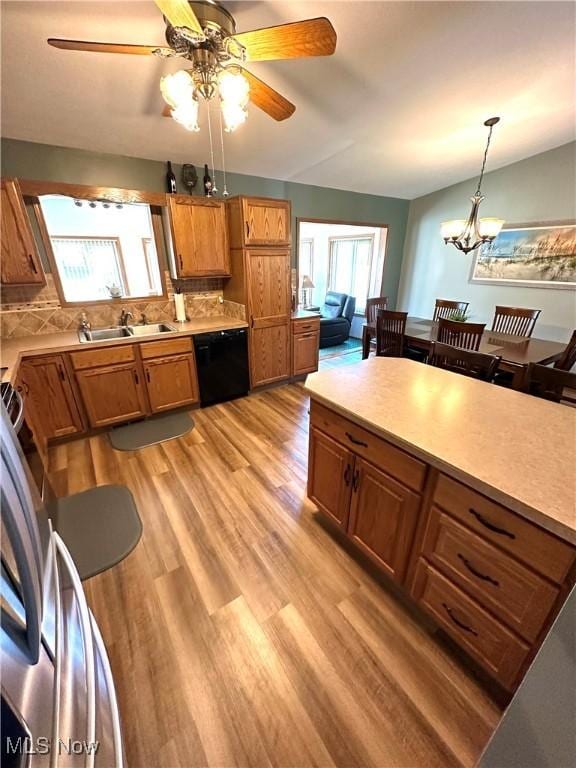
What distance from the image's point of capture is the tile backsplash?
2.67m

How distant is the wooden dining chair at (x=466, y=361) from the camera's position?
202cm

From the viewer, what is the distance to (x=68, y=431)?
8.86 feet

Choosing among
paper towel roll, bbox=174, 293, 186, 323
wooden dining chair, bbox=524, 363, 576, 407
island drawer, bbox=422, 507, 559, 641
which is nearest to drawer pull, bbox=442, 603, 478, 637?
island drawer, bbox=422, 507, 559, 641

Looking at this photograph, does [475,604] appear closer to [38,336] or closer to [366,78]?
[366,78]

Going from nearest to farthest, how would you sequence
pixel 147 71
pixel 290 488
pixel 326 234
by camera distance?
pixel 147 71 < pixel 290 488 < pixel 326 234

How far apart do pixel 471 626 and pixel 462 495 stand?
1.84 ft

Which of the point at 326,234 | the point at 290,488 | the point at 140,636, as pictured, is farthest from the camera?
the point at 326,234

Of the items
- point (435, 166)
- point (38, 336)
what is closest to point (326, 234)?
point (435, 166)

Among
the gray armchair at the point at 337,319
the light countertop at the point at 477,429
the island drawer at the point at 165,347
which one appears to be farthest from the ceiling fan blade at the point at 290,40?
the gray armchair at the point at 337,319

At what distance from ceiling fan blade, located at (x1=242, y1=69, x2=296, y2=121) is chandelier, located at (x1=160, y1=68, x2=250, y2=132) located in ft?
0.41

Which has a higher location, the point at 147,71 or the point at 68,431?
the point at 147,71

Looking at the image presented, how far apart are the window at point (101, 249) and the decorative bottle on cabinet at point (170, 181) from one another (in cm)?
29

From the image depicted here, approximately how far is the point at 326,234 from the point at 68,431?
19.7ft

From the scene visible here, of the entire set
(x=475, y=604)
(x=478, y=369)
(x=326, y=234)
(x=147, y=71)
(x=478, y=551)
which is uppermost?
(x=147, y=71)
